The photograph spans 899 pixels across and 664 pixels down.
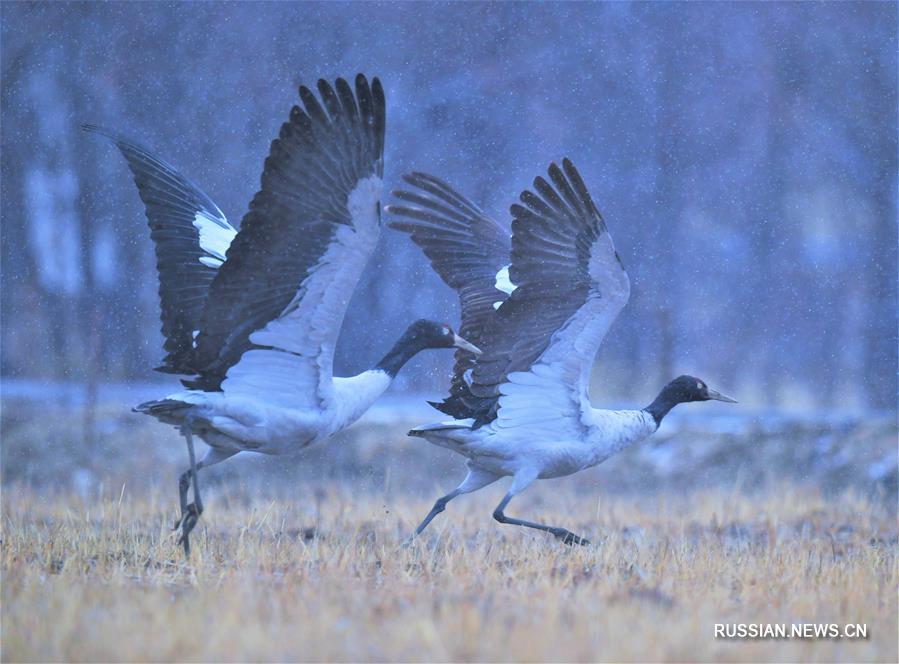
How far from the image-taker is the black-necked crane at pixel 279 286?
18.1 ft

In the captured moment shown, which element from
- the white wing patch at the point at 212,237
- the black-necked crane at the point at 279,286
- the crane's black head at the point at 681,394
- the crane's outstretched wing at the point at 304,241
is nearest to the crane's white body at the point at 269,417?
the black-necked crane at the point at 279,286

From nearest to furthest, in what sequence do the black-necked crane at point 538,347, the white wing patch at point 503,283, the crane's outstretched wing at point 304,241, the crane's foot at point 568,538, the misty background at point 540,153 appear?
the crane's outstretched wing at point 304,241, the black-necked crane at point 538,347, the crane's foot at point 568,538, the white wing patch at point 503,283, the misty background at point 540,153

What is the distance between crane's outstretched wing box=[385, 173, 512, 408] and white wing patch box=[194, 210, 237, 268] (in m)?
1.05

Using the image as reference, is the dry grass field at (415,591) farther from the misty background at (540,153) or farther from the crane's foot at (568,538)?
the misty background at (540,153)

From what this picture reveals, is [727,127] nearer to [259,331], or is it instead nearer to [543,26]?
[543,26]

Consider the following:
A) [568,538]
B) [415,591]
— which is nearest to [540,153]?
[568,538]

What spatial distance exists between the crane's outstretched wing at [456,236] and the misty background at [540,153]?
575cm

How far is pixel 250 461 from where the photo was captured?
11.5m

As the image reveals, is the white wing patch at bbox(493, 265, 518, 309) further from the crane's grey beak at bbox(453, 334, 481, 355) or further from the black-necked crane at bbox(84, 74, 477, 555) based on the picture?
the black-necked crane at bbox(84, 74, 477, 555)

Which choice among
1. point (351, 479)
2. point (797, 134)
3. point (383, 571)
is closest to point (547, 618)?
point (383, 571)

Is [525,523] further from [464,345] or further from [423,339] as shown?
[423,339]

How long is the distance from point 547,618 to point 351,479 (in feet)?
23.3

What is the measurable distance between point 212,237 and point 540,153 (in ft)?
24.4

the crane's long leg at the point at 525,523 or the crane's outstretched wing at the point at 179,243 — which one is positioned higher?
the crane's outstretched wing at the point at 179,243
